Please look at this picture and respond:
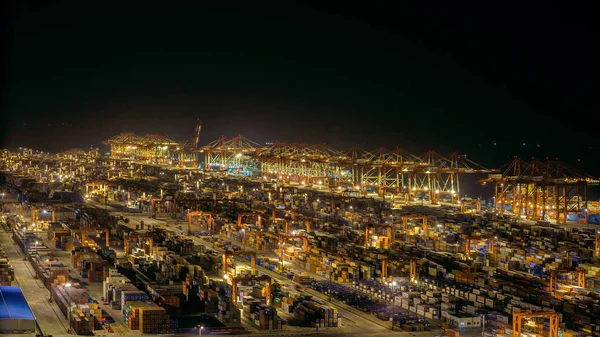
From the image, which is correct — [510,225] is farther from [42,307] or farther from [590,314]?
[42,307]

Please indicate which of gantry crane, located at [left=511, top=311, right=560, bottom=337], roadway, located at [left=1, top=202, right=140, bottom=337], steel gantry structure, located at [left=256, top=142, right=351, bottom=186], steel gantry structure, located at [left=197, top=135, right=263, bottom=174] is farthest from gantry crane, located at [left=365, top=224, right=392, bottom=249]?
steel gantry structure, located at [left=197, top=135, right=263, bottom=174]

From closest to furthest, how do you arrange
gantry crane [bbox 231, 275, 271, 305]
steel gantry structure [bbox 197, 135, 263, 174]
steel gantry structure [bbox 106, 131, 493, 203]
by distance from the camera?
gantry crane [bbox 231, 275, 271, 305]
steel gantry structure [bbox 106, 131, 493, 203]
steel gantry structure [bbox 197, 135, 263, 174]

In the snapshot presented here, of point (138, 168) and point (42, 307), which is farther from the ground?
point (138, 168)

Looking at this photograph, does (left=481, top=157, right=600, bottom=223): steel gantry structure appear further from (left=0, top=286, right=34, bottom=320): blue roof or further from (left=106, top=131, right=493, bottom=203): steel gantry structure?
(left=0, top=286, right=34, bottom=320): blue roof

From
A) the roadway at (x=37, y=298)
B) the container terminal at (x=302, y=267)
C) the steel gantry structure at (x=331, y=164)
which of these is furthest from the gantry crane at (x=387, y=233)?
the steel gantry structure at (x=331, y=164)

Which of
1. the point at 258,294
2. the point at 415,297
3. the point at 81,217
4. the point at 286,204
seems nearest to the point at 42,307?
the point at 258,294

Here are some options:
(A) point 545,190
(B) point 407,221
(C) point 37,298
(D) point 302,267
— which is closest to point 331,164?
(A) point 545,190
